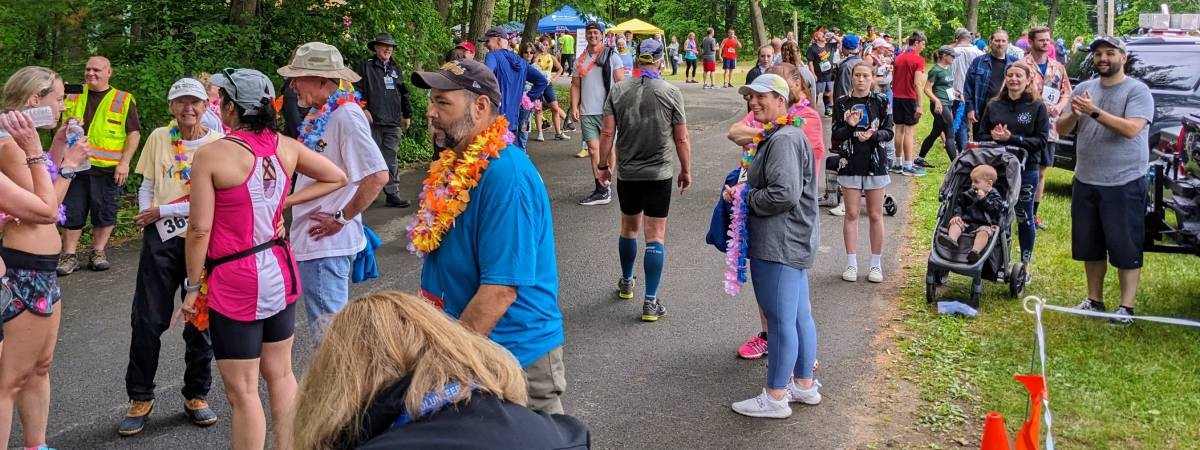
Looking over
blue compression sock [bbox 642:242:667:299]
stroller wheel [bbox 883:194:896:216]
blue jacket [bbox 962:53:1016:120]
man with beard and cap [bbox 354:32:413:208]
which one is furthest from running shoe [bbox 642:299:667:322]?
blue jacket [bbox 962:53:1016:120]

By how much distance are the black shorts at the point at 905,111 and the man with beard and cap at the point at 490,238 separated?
10734mm

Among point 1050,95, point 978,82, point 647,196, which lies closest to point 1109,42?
point 647,196

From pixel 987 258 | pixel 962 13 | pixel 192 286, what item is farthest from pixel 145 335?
pixel 962 13

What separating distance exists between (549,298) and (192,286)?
157 cm

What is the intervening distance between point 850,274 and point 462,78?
558cm

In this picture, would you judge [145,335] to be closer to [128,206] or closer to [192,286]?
[192,286]

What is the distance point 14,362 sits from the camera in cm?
431

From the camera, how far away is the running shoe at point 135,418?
5.20 metres

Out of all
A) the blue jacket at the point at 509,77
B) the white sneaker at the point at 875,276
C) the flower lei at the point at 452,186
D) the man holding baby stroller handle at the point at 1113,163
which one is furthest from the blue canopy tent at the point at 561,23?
the flower lei at the point at 452,186

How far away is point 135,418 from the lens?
525cm

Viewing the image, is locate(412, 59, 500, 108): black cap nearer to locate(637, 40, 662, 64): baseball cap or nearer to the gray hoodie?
the gray hoodie

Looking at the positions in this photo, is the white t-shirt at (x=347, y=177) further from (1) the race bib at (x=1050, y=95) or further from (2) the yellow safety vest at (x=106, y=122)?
(1) the race bib at (x=1050, y=95)

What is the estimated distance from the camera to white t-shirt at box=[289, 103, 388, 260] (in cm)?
467

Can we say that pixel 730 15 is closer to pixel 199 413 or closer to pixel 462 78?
pixel 199 413
